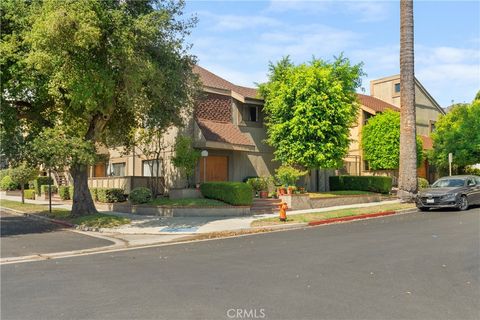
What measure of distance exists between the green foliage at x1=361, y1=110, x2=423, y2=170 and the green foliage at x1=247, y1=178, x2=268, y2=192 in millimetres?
9956

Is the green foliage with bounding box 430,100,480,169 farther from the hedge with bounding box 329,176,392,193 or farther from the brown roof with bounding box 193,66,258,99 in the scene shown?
the brown roof with bounding box 193,66,258,99

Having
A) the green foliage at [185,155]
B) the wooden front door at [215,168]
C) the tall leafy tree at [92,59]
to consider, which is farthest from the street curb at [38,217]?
the wooden front door at [215,168]

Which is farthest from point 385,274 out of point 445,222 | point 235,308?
point 445,222

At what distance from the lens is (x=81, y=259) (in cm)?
986

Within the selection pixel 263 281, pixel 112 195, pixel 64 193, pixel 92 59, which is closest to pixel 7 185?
pixel 64 193

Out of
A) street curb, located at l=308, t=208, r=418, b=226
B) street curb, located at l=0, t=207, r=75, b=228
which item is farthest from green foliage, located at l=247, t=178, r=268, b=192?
street curb, located at l=0, t=207, r=75, b=228

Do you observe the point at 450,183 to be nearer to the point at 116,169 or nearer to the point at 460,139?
the point at 460,139

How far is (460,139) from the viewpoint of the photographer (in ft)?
97.2

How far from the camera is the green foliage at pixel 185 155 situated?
20422 mm

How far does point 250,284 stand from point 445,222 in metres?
10.4

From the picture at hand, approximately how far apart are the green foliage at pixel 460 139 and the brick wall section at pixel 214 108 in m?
16.1

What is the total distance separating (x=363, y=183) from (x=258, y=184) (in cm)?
699

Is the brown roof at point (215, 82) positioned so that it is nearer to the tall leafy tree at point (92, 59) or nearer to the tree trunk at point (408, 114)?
the tall leafy tree at point (92, 59)

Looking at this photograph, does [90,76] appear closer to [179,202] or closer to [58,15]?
[58,15]
